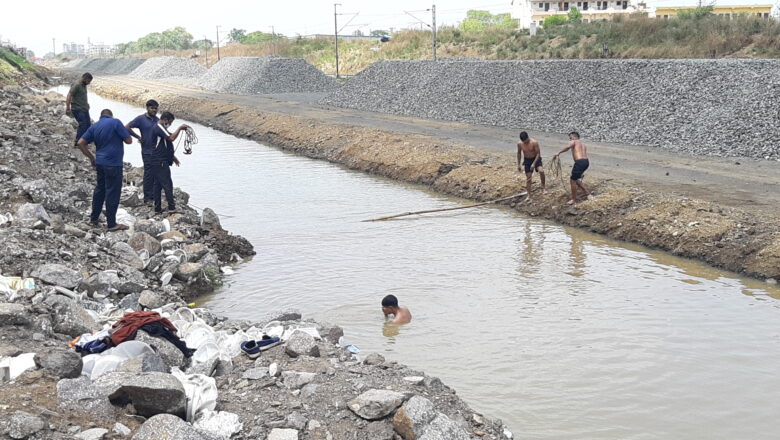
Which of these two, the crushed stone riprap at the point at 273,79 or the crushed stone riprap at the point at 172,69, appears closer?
the crushed stone riprap at the point at 273,79

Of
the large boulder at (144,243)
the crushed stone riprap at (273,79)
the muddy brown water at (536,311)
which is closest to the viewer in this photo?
the muddy brown water at (536,311)

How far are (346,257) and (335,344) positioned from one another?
5035mm

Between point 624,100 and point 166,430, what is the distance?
71.3ft

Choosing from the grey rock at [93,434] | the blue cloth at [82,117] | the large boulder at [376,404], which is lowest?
the large boulder at [376,404]

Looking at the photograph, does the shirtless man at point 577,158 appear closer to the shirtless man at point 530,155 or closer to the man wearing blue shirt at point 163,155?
the shirtless man at point 530,155

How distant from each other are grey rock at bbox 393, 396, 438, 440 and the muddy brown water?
152cm

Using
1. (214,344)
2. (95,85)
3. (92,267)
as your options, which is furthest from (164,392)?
(95,85)

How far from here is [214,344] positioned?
6.95 metres

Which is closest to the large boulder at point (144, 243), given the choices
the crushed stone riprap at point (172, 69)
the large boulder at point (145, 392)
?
the large boulder at point (145, 392)

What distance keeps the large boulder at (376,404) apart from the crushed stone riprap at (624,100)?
16.0 m

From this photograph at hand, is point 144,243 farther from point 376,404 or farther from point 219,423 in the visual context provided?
point 376,404

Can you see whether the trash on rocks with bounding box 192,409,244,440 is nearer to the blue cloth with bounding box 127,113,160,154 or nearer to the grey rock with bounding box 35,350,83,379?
the grey rock with bounding box 35,350,83,379

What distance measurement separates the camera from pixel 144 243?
11109 mm

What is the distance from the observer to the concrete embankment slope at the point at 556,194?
40.4 feet
